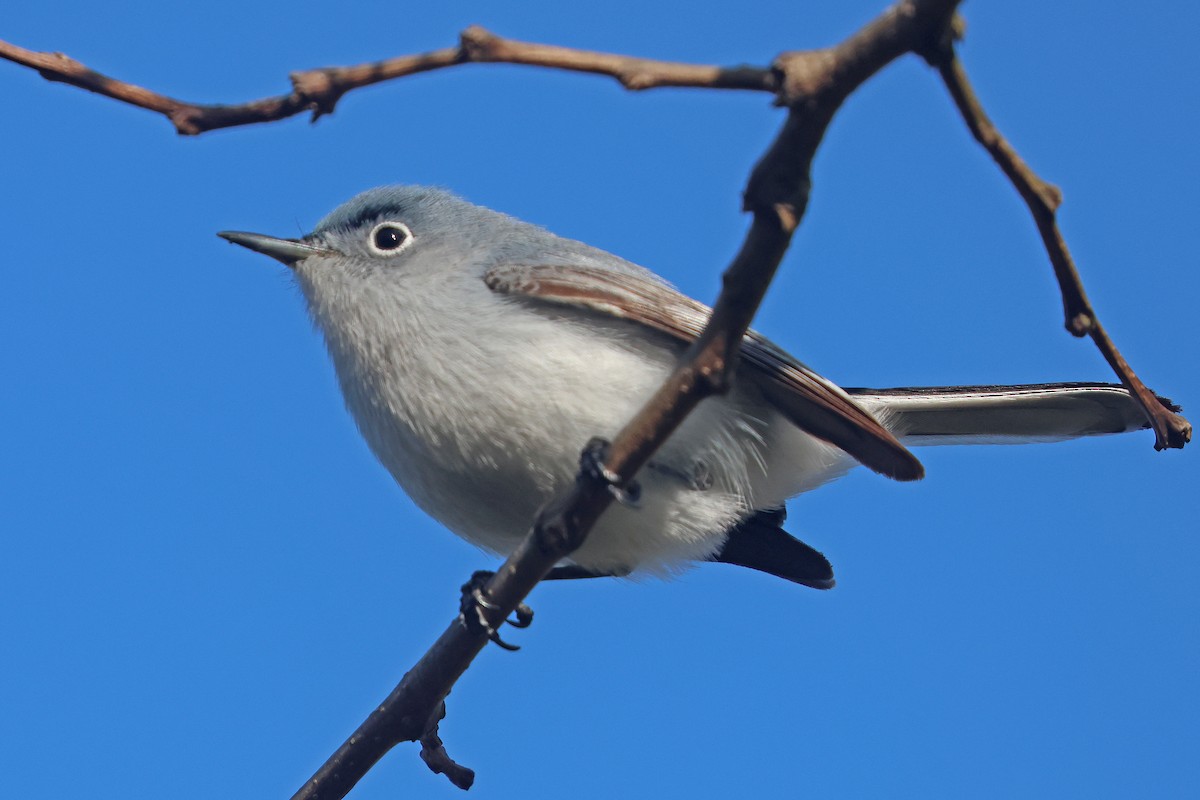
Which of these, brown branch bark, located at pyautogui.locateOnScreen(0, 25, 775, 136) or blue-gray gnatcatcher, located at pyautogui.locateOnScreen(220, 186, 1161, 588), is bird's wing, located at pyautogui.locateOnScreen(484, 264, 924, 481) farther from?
brown branch bark, located at pyautogui.locateOnScreen(0, 25, 775, 136)

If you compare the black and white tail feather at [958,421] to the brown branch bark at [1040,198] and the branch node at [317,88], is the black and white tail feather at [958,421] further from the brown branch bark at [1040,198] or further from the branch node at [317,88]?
the branch node at [317,88]

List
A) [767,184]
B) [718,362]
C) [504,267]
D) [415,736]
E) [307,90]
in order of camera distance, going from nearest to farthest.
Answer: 1. [307,90]
2. [767,184]
3. [718,362]
4. [415,736]
5. [504,267]

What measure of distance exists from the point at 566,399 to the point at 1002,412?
1.68 m

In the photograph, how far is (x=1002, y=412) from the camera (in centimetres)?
432

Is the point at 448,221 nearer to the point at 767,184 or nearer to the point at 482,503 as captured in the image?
the point at 482,503

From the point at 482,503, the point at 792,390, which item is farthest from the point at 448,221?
the point at 792,390

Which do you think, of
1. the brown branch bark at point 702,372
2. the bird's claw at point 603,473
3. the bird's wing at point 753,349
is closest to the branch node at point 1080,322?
the brown branch bark at point 702,372

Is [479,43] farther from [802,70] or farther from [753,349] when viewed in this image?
[753,349]

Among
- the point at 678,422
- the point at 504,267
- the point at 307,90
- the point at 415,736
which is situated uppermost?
the point at 504,267

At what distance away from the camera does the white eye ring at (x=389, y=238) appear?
4.70 metres

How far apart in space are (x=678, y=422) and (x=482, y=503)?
67.6 inches

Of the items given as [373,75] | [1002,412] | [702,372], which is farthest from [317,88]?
[1002,412]

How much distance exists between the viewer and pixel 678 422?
8.35 ft

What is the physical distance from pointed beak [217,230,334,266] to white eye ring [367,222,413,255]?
0.62 feet
